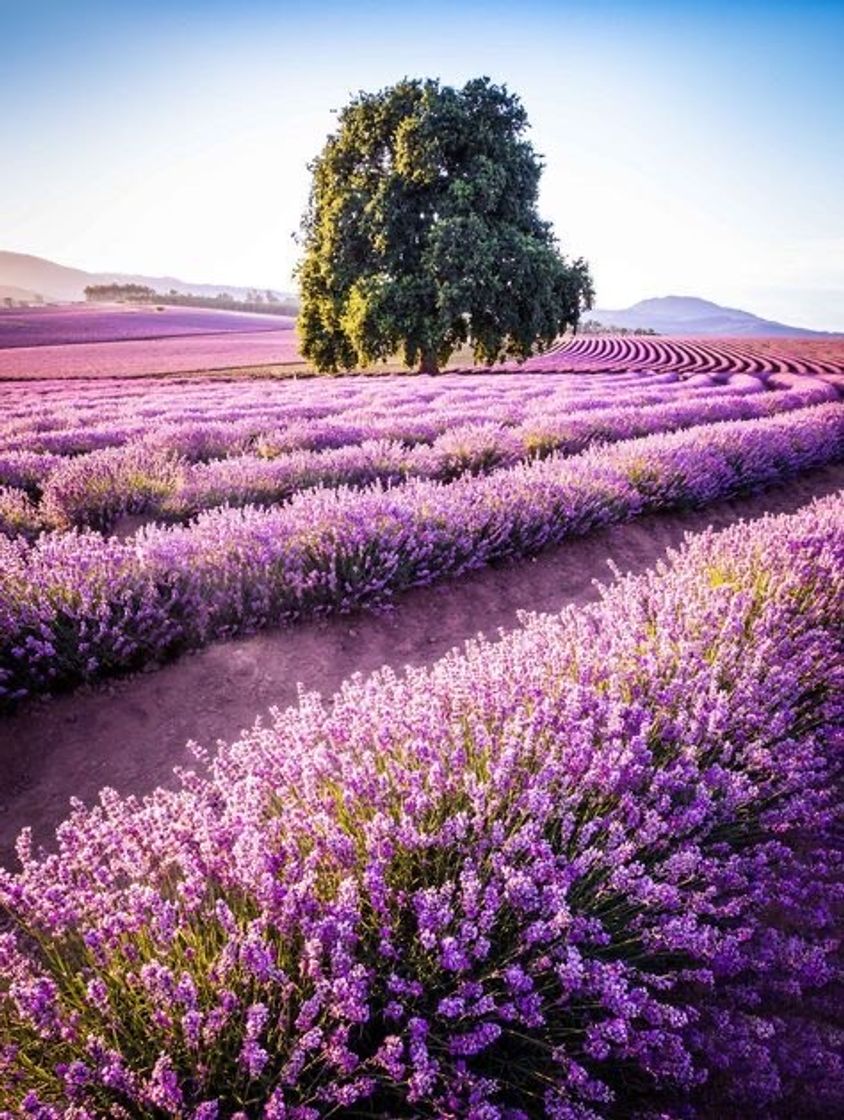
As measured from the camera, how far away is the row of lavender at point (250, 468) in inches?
206

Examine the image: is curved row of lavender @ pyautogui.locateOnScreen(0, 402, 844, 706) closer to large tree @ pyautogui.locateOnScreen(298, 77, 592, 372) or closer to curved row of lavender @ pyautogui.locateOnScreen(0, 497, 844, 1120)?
curved row of lavender @ pyautogui.locateOnScreen(0, 497, 844, 1120)

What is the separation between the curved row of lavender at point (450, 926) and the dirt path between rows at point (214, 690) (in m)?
0.73

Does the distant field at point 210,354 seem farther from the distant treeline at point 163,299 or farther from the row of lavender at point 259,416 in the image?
the distant treeline at point 163,299

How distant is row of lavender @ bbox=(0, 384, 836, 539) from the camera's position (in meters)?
5.24

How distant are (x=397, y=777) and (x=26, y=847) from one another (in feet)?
2.58

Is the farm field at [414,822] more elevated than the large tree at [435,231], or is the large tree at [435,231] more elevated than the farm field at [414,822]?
the large tree at [435,231]

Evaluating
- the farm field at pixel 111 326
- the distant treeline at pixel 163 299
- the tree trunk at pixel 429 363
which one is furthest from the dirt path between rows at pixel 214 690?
the distant treeline at pixel 163 299

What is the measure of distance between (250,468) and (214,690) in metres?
2.79

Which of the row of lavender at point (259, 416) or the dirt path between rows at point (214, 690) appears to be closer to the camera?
the dirt path between rows at point (214, 690)

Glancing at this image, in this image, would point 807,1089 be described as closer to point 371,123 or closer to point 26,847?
point 26,847

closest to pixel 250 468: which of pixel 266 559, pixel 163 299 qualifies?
pixel 266 559

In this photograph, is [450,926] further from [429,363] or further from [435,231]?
[429,363]

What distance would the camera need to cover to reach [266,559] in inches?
150

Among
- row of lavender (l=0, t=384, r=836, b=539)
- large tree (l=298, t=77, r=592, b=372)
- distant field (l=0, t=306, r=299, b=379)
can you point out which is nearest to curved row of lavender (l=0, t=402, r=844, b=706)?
row of lavender (l=0, t=384, r=836, b=539)
